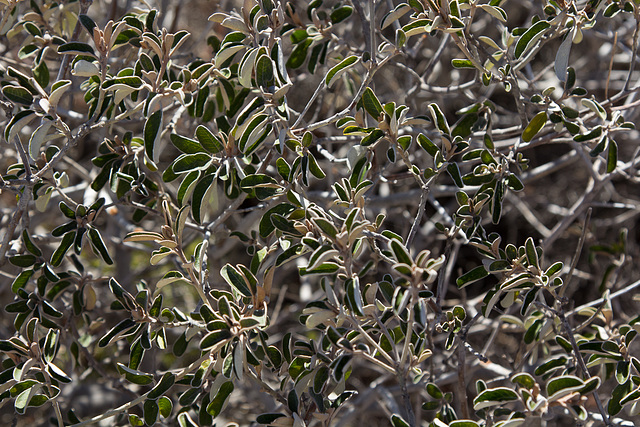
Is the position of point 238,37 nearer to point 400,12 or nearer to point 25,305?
point 400,12

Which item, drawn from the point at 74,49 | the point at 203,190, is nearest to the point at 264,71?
the point at 203,190

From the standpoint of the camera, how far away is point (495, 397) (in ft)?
3.66

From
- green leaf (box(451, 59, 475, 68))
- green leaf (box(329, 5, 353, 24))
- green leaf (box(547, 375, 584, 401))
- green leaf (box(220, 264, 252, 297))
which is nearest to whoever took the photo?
green leaf (box(547, 375, 584, 401))

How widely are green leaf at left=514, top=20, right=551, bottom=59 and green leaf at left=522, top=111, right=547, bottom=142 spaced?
14 centimetres

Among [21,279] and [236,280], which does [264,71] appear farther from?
[21,279]

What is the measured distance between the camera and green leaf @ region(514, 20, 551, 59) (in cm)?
121

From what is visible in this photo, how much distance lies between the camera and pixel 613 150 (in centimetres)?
124

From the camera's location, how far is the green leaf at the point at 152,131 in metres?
1.14

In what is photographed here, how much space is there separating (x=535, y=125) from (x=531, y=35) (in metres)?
0.19

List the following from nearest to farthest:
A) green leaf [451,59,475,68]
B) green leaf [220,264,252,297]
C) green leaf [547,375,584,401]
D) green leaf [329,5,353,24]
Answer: green leaf [547,375,584,401] → green leaf [220,264,252,297] → green leaf [451,59,475,68] → green leaf [329,5,353,24]

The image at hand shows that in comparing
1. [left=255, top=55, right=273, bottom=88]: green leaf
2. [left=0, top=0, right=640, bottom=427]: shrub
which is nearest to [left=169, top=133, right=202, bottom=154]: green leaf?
[left=0, top=0, right=640, bottom=427]: shrub

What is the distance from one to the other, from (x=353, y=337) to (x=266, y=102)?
0.52 meters

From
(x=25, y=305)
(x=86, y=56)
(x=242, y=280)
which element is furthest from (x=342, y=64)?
(x=25, y=305)

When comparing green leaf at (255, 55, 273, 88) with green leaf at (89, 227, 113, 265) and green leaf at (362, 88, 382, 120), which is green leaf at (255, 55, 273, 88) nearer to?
green leaf at (362, 88, 382, 120)
